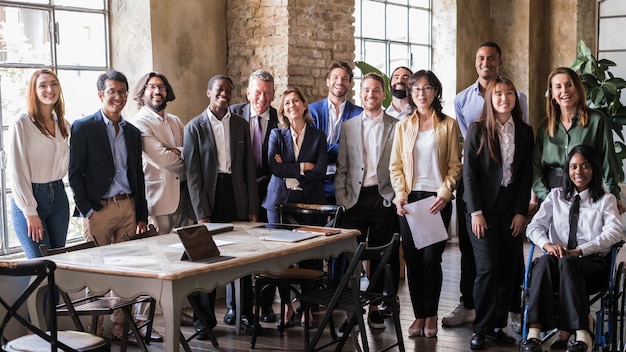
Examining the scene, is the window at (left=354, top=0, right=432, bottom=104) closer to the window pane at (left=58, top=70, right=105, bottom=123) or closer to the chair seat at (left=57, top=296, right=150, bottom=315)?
the window pane at (left=58, top=70, right=105, bottom=123)

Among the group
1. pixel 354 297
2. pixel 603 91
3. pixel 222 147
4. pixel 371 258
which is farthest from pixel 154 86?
pixel 603 91

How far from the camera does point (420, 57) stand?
11.4 m

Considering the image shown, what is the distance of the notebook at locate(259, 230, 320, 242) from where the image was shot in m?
4.79

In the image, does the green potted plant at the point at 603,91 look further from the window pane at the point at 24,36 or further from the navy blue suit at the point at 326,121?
the window pane at the point at 24,36

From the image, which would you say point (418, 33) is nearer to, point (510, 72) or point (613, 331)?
point (510, 72)

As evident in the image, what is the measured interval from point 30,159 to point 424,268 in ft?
8.75

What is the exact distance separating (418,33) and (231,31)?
430 cm

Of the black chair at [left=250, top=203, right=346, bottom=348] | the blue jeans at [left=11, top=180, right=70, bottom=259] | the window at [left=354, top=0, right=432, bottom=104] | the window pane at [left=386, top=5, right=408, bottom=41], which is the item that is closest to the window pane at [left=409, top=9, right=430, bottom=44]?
the window at [left=354, top=0, right=432, bottom=104]

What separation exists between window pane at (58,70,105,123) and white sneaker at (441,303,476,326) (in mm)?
3407

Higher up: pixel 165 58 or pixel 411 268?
pixel 165 58

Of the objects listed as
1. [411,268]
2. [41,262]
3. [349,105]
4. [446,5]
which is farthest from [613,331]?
[446,5]

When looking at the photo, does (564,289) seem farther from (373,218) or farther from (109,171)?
(109,171)

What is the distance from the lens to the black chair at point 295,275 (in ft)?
17.5

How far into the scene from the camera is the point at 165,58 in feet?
23.5
